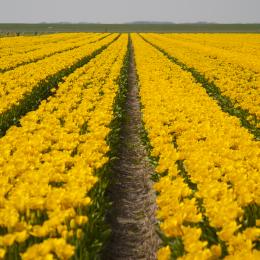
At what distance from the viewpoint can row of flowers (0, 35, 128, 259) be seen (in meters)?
4.77

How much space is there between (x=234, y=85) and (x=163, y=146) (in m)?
10.2

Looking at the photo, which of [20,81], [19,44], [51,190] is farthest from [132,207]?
[19,44]

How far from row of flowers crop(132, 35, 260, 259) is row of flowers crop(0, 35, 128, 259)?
88cm

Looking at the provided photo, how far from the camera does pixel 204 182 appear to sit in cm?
631

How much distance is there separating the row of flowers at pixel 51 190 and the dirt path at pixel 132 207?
2.18 feet

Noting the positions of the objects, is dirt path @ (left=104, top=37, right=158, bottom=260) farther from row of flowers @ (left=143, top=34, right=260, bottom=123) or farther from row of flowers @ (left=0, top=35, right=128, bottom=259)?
row of flowers @ (left=143, top=34, right=260, bottom=123)

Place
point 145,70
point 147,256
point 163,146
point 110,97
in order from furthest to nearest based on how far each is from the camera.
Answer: point 145,70
point 110,97
point 163,146
point 147,256

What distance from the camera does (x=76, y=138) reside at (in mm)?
8734

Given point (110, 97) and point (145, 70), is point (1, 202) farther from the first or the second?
point (145, 70)

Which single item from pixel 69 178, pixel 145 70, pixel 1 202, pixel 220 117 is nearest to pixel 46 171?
pixel 69 178

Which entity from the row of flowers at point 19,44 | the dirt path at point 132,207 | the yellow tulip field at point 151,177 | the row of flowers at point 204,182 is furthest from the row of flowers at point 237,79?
the row of flowers at point 19,44

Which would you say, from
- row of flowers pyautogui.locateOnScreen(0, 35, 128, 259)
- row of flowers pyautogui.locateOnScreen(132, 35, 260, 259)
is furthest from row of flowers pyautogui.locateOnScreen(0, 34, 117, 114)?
row of flowers pyautogui.locateOnScreen(132, 35, 260, 259)

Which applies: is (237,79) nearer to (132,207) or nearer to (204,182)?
(132,207)

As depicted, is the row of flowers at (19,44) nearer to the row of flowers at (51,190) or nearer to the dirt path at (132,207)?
the dirt path at (132,207)
